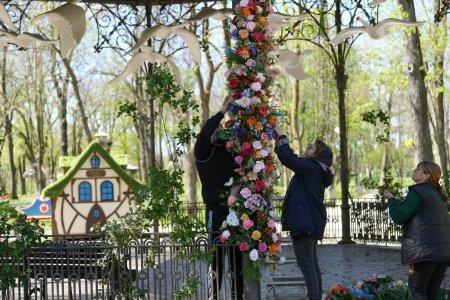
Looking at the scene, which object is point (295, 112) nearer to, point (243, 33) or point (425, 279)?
point (243, 33)

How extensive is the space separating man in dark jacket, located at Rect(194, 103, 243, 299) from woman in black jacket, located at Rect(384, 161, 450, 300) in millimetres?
1705

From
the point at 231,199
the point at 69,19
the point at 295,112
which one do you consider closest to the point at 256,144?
the point at 231,199

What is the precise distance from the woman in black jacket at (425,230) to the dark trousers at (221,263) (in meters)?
1.70

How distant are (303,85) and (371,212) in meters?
27.3

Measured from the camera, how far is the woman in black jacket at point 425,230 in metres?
6.17

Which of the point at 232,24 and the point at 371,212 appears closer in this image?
the point at 232,24

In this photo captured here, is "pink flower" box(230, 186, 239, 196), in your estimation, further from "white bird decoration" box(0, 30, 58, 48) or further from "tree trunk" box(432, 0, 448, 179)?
"tree trunk" box(432, 0, 448, 179)

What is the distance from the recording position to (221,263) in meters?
7.20

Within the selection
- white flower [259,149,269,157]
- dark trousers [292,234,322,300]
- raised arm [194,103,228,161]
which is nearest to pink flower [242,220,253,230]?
dark trousers [292,234,322,300]

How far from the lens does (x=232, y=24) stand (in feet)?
23.1

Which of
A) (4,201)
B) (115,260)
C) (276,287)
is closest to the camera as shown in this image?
(115,260)

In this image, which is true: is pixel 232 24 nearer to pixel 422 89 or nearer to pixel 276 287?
pixel 276 287

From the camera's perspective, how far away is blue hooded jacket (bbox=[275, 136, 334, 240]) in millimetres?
6832

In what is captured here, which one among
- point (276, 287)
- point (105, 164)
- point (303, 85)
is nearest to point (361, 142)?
point (303, 85)
